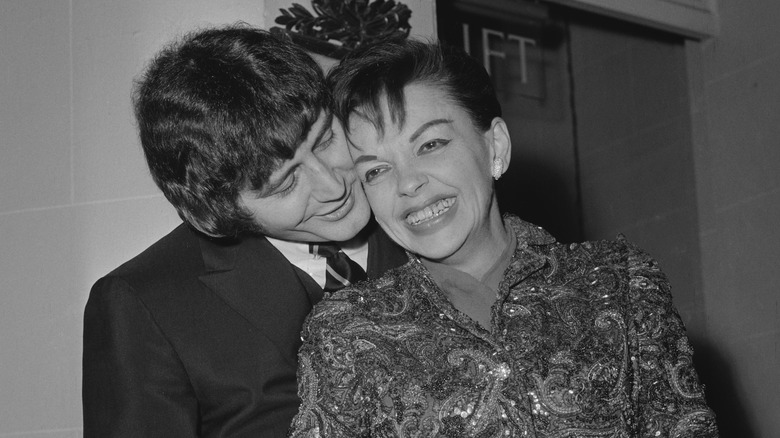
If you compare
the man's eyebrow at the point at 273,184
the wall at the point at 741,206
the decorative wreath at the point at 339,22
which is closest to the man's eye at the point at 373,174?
the man's eyebrow at the point at 273,184

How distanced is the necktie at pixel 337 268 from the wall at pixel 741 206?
229cm

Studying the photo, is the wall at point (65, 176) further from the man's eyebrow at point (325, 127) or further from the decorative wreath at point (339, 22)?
the man's eyebrow at point (325, 127)

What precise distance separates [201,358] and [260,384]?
0.41 ft

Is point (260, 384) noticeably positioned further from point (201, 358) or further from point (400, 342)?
point (400, 342)

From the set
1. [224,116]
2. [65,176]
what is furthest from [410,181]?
[65,176]

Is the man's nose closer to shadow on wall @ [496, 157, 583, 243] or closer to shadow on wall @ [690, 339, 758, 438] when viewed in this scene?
shadow on wall @ [690, 339, 758, 438]

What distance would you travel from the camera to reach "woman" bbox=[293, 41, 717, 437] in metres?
1.51

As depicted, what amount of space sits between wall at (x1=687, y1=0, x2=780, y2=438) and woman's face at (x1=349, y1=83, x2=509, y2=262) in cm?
245

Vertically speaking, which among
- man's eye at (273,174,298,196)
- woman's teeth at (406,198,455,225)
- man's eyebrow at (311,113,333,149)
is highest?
man's eyebrow at (311,113,333,149)

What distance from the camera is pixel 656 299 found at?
1572 millimetres

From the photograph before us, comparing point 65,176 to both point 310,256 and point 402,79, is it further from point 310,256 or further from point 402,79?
point 402,79

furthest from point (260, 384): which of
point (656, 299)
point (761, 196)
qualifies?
point (761, 196)

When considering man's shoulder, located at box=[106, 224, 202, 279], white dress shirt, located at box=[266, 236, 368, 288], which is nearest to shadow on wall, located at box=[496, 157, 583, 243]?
white dress shirt, located at box=[266, 236, 368, 288]

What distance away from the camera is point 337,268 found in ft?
6.54
